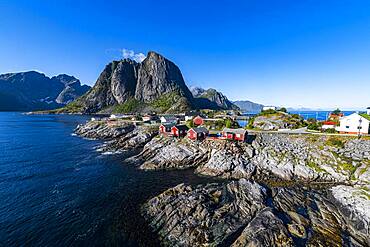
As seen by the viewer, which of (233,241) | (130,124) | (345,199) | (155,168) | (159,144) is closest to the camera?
(233,241)

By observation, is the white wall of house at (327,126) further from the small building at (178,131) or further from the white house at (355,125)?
the small building at (178,131)

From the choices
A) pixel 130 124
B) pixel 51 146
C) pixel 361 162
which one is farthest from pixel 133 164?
pixel 130 124

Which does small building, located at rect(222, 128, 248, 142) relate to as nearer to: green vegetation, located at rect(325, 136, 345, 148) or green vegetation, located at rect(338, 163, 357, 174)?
green vegetation, located at rect(325, 136, 345, 148)

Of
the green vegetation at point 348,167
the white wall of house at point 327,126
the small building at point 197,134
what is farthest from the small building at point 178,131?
the white wall of house at point 327,126

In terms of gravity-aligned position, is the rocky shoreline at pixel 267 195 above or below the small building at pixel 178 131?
below

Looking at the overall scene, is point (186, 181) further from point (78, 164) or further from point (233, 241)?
point (78, 164)

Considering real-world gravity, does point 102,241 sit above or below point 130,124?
below
